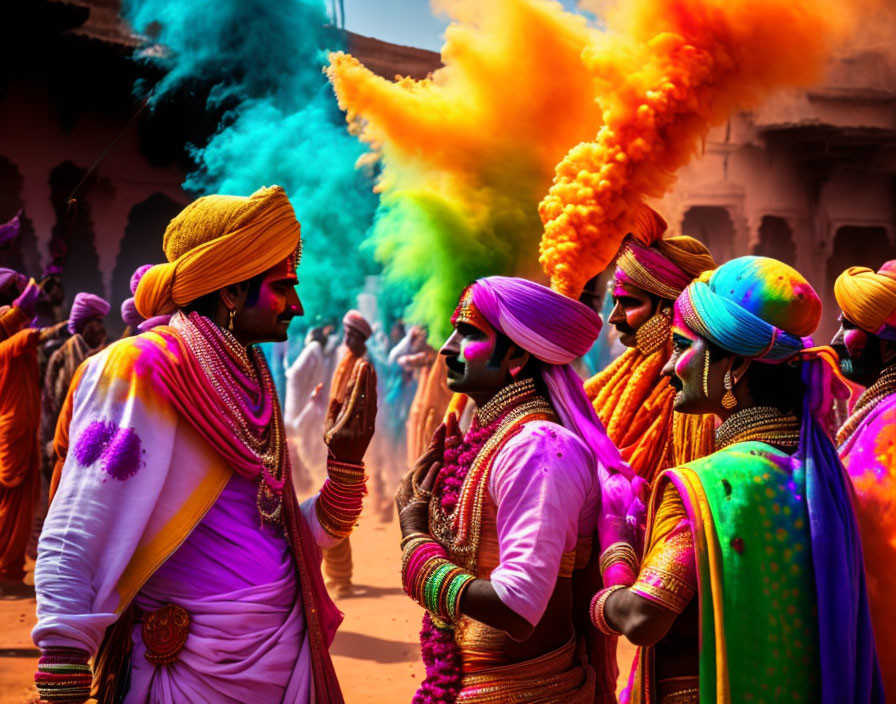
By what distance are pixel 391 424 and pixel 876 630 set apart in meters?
13.3

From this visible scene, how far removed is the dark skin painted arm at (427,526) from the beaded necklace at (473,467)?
4 cm

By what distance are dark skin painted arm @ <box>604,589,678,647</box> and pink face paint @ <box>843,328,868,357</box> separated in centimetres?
223

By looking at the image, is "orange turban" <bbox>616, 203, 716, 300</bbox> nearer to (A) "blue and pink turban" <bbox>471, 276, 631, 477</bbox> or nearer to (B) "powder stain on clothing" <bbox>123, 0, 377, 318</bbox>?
(A) "blue and pink turban" <bbox>471, 276, 631, 477</bbox>

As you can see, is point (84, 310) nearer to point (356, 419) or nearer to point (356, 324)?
point (356, 324)

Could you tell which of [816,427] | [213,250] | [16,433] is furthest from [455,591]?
[16,433]

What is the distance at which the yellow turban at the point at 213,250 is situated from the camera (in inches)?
133

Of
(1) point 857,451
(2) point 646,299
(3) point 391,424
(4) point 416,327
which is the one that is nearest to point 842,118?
A: (4) point 416,327

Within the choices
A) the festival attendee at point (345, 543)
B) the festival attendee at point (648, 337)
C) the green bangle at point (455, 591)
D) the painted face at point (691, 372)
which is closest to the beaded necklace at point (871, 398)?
the festival attendee at point (648, 337)

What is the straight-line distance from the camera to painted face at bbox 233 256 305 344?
349 centimetres

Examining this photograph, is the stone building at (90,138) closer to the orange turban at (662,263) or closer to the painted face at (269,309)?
the orange turban at (662,263)

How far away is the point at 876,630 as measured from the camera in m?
3.20

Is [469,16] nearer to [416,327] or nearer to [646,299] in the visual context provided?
[646,299]

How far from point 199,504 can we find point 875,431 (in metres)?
2.50

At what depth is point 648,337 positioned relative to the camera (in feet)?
16.5
